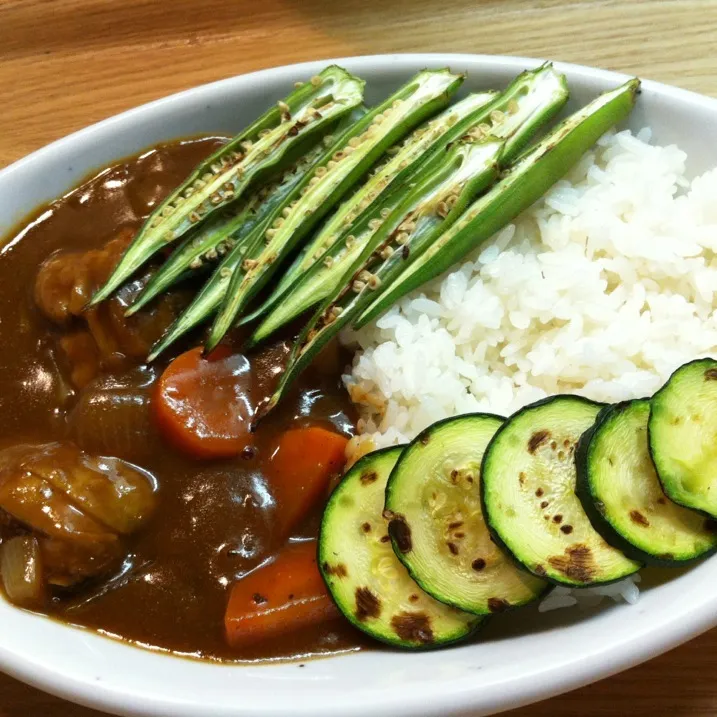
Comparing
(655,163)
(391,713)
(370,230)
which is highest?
(655,163)

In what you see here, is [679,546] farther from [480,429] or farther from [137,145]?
[137,145]

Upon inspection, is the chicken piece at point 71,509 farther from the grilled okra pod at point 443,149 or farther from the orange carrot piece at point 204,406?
the grilled okra pod at point 443,149

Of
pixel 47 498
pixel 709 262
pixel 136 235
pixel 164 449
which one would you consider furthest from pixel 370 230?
→ pixel 47 498

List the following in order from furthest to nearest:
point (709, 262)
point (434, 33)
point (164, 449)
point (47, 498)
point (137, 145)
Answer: point (434, 33) → point (137, 145) → point (709, 262) → point (164, 449) → point (47, 498)

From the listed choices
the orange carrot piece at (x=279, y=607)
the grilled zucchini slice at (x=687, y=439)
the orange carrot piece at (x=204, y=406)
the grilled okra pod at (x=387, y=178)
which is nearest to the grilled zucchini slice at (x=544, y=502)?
the grilled zucchini slice at (x=687, y=439)

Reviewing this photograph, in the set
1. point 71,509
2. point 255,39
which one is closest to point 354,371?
point 71,509
